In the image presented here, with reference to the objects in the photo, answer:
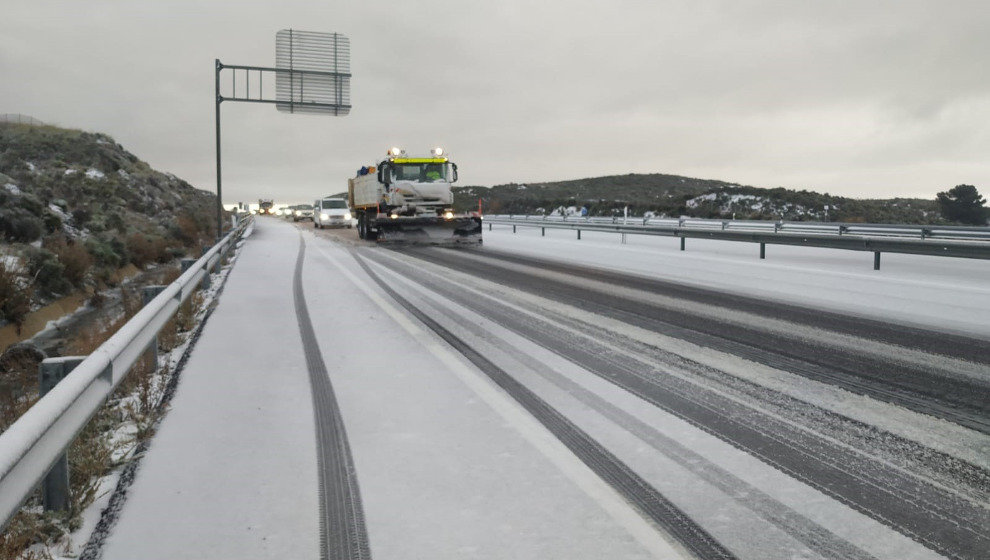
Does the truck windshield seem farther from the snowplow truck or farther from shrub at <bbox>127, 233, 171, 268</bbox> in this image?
shrub at <bbox>127, 233, 171, 268</bbox>

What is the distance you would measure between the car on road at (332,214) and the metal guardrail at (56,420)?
41777 millimetres

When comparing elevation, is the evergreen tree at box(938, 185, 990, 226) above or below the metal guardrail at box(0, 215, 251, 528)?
above

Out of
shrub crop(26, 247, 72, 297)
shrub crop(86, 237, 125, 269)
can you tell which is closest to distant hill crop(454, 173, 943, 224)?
shrub crop(86, 237, 125, 269)

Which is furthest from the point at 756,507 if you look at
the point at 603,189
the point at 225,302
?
the point at 603,189

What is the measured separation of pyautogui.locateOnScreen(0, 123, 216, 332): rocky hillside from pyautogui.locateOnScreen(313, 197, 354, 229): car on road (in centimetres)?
713

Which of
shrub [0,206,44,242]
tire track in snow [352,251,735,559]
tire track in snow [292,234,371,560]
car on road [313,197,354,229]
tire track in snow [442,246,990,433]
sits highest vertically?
car on road [313,197,354,229]

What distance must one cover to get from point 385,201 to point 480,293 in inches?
642

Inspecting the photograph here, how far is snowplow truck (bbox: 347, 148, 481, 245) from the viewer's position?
2630 cm

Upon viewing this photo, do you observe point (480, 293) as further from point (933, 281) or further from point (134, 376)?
point (933, 281)

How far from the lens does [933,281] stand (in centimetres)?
1394

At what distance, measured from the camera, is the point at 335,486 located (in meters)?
3.78

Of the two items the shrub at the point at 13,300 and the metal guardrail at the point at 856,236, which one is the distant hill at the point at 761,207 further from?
the shrub at the point at 13,300

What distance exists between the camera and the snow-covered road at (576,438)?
321 cm

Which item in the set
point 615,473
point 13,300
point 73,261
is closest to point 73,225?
point 73,261
